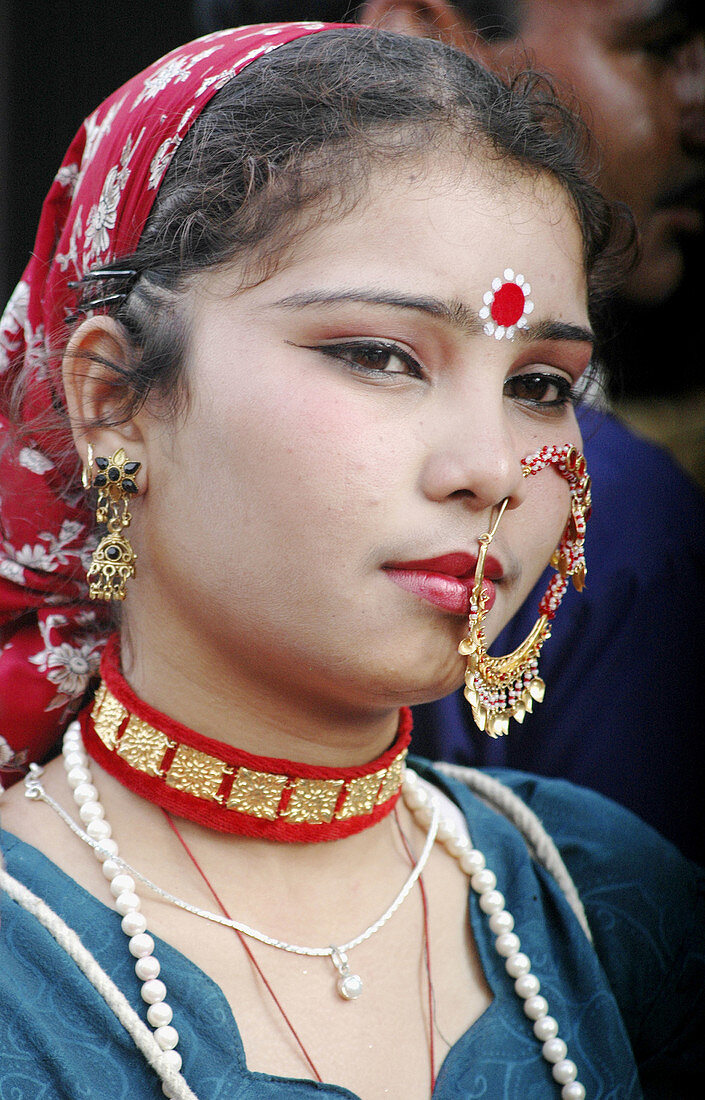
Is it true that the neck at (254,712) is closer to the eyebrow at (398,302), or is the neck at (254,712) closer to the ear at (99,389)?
the ear at (99,389)

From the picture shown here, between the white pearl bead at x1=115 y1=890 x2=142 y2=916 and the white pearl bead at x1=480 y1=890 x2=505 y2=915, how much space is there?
0.48m

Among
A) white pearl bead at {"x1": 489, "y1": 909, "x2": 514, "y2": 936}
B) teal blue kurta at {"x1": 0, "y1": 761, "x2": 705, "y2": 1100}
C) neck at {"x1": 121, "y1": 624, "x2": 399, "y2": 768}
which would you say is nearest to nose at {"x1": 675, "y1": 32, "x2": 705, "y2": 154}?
teal blue kurta at {"x1": 0, "y1": 761, "x2": 705, "y2": 1100}

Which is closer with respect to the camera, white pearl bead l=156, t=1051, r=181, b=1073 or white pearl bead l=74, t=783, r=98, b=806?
white pearl bead l=156, t=1051, r=181, b=1073

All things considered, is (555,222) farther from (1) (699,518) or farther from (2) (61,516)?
(1) (699,518)

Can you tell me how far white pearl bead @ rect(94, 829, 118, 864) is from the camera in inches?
46.2

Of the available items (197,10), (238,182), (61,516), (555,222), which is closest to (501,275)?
(555,222)

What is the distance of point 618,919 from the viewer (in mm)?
1472

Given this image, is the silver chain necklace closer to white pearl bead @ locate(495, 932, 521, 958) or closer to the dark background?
white pearl bead @ locate(495, 932, 521, 958)

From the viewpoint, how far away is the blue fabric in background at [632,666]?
1.88 metres

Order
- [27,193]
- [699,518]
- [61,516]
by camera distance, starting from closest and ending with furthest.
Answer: [61,516] → [699,518] → [27,193]

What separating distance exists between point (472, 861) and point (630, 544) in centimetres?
76

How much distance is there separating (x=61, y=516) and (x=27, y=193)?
106 centimetres

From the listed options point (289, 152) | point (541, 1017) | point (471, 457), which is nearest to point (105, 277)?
point (289, 152)

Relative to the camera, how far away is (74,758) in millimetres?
1266
